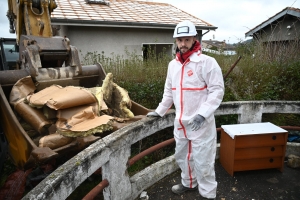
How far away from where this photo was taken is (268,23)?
10.9 metres

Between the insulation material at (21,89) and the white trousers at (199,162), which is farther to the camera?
the insulation material at (21,89)

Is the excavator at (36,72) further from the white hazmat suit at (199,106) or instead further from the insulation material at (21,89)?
the white hazmat suit at (199,106)

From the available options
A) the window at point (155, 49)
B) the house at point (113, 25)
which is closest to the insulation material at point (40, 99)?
the window at point (155, 49)

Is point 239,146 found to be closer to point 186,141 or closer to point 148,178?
point 186,141

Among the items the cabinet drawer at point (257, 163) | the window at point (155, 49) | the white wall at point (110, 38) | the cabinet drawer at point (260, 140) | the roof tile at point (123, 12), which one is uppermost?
the roof tile at point (123, 12)

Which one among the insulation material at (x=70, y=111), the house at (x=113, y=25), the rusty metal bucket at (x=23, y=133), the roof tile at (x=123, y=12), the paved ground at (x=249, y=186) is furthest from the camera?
the roof tile at (x=123, y=12)

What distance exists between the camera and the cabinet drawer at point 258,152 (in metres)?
2.73

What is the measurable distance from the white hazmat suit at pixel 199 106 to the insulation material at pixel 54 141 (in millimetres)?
1227

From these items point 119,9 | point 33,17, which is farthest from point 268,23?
point 33,17

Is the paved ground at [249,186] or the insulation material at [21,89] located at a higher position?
the insulation material at [21,89]

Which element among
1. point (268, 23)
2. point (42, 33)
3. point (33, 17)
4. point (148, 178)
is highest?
point (268, 23)

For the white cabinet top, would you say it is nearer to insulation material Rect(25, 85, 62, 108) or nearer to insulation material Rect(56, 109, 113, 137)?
insulation material Rect(56, 109, 113, 137)

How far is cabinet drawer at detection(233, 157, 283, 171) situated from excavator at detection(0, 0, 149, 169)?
1446 millimetres

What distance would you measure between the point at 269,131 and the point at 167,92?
4.54ft
